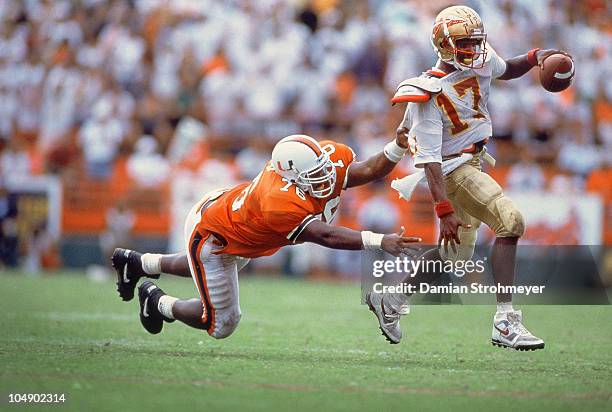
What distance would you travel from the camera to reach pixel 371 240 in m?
5.36

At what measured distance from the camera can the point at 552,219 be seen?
1127cm

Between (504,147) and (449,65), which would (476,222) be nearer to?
(449,65)

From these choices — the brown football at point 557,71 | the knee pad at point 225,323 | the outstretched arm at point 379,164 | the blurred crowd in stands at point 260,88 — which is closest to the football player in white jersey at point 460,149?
the outstretched arm at point 379,164

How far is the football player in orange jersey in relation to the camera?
219 inches

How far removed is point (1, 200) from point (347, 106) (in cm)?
425

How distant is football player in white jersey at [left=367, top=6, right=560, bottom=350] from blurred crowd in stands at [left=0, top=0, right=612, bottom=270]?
5.72m

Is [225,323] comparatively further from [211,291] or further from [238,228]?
[238,228]

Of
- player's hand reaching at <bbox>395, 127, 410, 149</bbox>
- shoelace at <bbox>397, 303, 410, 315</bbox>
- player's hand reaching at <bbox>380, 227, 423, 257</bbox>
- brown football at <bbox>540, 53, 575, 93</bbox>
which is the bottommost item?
shoelace at <bbox>397, 303, 410, 315</bbox>

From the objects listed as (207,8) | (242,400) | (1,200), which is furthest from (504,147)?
(242,400)

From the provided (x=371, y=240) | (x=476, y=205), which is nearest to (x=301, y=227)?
(x=371, y=240)

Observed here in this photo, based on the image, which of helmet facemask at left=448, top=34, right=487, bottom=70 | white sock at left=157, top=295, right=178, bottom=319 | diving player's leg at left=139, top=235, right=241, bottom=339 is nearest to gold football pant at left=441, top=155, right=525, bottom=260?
helmet facemask at left=448, top=34, right=487, bottom=70

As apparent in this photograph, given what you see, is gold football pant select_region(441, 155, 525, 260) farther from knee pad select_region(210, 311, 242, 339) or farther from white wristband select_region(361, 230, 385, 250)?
knee pad select_region(210, 311, 242, 339)

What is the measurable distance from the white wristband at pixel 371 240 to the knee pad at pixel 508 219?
90 centimetres

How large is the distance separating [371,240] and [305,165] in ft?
1.90
